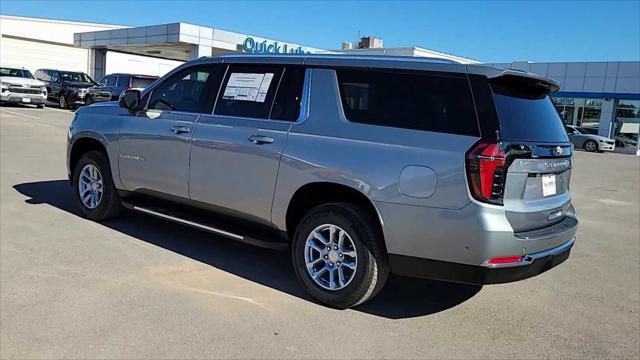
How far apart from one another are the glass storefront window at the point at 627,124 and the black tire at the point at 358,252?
3507cm

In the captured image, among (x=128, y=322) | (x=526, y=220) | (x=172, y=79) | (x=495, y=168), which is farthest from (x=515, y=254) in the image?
(x=172, y=79)

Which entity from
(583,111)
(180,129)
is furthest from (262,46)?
(180,129)

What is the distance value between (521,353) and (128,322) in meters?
2.70

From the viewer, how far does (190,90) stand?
5406mm

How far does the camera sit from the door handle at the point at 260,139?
14.9 feet

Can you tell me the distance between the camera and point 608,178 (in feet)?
51.6

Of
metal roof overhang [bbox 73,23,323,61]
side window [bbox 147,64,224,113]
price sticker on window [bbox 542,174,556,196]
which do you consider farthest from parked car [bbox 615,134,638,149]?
side window [bbox 147,64,224,113]

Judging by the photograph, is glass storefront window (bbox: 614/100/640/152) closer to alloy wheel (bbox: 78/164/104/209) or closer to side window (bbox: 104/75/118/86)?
side window (bbox: 104/75/118/86)

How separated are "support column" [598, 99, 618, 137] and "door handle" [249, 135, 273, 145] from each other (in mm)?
35581

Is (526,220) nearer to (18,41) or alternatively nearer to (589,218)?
(589,218)

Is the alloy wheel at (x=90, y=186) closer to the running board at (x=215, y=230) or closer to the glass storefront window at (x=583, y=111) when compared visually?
the running board at (x=215, y=230)

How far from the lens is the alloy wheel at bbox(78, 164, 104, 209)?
617 cm

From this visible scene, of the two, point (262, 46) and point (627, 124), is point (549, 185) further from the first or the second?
point (627, 124)

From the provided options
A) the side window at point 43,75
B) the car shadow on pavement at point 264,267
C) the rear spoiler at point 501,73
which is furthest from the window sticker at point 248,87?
the side window at point 43,75
